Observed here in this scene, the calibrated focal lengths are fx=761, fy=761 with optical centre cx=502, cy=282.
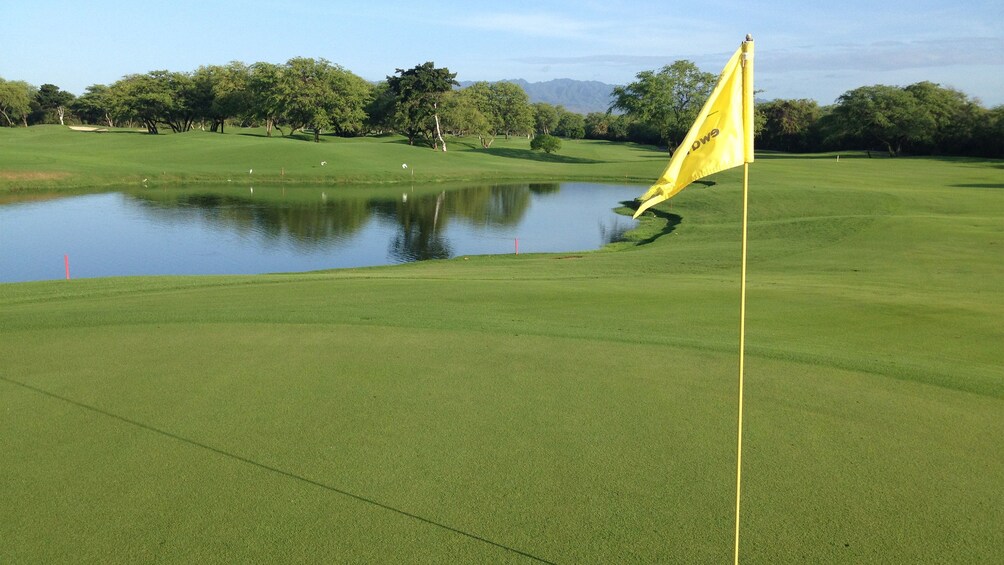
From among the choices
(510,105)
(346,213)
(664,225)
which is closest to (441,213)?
(346,213)

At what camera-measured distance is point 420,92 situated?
3425 inches

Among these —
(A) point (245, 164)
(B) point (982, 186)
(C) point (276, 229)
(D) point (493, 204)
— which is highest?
(A) point (245, 164)

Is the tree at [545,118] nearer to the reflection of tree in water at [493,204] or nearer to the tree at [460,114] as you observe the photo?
the tree at [460,114]

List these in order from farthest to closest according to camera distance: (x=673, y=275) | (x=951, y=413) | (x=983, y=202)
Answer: (x=983, y=202) < (x=673, y=275) < (x=951, y=413)

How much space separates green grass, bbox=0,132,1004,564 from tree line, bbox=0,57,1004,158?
65.8 m

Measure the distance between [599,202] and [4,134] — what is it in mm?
76682

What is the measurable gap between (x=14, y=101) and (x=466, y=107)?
70.4 meters

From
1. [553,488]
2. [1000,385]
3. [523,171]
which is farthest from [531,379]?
[523,171]

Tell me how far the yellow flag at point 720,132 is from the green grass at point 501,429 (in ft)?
7.62

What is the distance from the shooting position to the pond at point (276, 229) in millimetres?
30391

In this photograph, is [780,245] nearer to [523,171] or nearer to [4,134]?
[523,171]

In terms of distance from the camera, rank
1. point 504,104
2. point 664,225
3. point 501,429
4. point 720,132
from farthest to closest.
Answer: point 504,104, point 664,225, point 501,429, point 720,132

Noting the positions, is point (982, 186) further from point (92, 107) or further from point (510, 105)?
point (92, 107)

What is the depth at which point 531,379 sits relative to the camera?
27.2 feet
